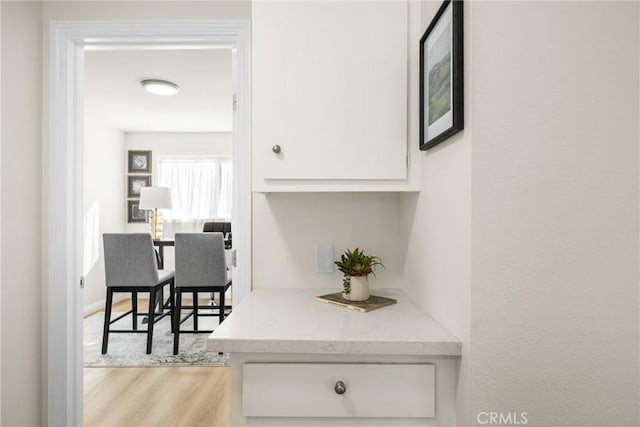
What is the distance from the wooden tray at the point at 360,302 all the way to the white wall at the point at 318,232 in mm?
237

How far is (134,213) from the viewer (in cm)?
557

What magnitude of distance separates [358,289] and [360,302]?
0.15ft

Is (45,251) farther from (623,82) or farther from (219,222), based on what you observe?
(219,222)

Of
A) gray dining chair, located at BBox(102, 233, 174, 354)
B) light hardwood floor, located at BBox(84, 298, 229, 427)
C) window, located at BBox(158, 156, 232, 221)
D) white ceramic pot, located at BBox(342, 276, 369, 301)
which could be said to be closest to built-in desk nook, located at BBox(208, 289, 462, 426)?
white ceramic pot, located at BBox(342, 276, 369, 301)

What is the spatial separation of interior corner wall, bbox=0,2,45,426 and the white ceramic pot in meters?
1.38

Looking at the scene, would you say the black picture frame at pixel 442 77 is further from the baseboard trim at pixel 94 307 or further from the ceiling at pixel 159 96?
the baseboard trim at pixel 94 307

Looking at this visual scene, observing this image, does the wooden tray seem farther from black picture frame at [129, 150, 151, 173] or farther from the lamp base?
black picture frame at [129, 150, 151, 173]

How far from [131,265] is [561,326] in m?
3.29

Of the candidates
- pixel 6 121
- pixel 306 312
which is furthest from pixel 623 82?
pixel 6 121

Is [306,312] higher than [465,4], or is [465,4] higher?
[465,4]

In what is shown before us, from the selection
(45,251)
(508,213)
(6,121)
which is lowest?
(45,251)

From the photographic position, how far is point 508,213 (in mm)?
855

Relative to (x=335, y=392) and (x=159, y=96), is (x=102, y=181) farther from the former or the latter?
(x=335, y=392)

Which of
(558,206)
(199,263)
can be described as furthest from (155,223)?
(558,206)
